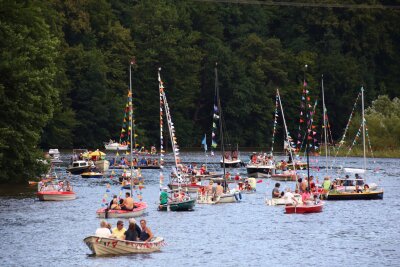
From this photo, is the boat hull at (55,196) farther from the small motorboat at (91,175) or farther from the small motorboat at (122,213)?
the small motorboat at (91,175)

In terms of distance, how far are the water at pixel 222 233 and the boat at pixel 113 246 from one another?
0.41 m

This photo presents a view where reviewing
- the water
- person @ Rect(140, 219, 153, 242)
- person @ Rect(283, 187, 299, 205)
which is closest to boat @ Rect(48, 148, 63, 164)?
the water

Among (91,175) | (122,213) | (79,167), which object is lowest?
(122,213)

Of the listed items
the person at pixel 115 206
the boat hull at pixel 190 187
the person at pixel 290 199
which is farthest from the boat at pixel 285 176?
the person at pixel 115 206

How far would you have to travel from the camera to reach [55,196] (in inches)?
3735

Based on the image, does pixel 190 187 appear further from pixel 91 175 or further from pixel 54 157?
pixel 54 157

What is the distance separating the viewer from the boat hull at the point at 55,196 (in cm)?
9400

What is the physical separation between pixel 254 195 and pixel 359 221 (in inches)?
850

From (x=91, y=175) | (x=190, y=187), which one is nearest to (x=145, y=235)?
(x=190, y=187)

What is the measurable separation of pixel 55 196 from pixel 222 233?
2212 cm

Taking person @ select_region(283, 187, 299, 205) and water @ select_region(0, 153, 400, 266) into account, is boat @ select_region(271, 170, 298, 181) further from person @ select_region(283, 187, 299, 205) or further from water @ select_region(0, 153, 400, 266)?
person @ select_region(283, 187, 299, 205)

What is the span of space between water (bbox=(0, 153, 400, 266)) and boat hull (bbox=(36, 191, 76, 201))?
2.47 feet

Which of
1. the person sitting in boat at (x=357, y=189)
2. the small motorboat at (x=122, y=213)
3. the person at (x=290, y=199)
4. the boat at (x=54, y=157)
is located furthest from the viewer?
the boat at (x=54, y=157)

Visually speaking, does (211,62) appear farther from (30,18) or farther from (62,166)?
(30,18)
